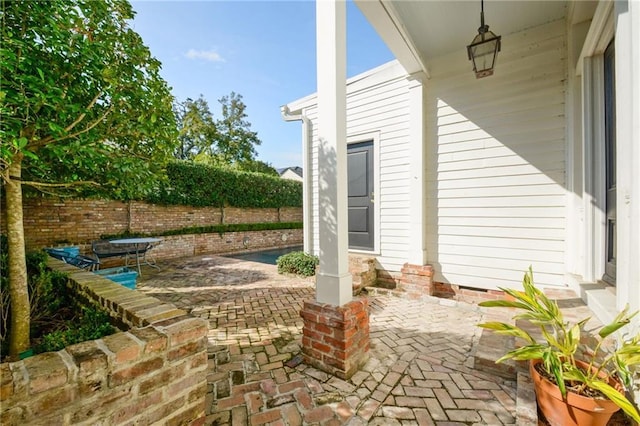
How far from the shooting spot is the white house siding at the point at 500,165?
139 inches

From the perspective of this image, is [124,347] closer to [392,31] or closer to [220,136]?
[392,31]

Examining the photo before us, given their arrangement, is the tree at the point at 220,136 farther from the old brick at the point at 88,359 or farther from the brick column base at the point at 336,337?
the old brick at the point at 88,359

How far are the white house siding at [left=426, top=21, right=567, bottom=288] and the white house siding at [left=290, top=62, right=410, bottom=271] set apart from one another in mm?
420

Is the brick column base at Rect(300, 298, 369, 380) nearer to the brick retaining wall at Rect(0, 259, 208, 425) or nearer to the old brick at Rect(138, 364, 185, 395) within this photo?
the brick retaining wall at Rect(0, 259, 208, 425)

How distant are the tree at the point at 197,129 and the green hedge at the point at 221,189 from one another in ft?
24.7

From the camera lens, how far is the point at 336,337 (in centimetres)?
207

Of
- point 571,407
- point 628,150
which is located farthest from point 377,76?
point 571,407

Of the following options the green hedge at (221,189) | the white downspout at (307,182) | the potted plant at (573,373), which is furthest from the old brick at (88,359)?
the green hedge at (221,189)

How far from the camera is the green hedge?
28.1ft

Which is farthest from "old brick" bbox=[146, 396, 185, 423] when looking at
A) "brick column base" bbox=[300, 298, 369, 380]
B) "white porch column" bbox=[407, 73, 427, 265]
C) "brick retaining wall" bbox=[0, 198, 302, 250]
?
"brick retaining wall" bbox=[0, 198, 302, 250]

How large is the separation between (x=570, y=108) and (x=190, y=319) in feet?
15.5

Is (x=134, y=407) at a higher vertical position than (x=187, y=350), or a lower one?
lower

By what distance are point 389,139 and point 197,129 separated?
602 inches

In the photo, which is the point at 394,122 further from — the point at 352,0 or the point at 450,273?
the point at 450,273
